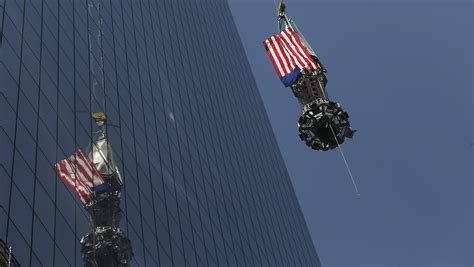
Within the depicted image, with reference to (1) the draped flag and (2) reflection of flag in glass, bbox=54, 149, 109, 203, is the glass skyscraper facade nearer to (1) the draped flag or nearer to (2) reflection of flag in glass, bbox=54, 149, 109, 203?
(2) reflection of flag in glass, bbox=54, 149, 109, 203

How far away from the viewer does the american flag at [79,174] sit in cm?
3216

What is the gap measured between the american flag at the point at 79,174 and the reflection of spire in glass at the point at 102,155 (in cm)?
106

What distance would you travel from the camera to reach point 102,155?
37.4 meters

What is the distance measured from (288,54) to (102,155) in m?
12.6

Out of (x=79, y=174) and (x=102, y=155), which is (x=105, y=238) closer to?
(x=79, y=174)

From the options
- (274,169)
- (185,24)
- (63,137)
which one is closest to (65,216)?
(63,137)

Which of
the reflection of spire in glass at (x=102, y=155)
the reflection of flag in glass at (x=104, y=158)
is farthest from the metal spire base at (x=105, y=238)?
the reflection of flag in glass at (x=104, y=158)

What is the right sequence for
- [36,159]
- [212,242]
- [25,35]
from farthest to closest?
1. [212,242]
2. [25,35]
3. [36,159]

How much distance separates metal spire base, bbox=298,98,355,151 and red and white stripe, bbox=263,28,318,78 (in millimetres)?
2399

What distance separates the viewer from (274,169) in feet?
293

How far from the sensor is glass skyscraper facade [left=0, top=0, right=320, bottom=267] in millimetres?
29844

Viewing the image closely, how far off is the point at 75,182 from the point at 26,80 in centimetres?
511

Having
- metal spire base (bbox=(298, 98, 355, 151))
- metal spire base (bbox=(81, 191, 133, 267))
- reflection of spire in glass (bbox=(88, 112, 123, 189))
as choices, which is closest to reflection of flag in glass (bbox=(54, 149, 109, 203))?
metal spire base (bbox=(81, 191, 133, 267))

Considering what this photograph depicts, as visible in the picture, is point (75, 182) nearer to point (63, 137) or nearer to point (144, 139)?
point (63, 137)
